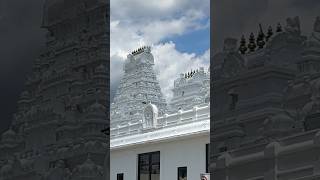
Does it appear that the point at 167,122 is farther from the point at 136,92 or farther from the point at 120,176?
the point at 136,92

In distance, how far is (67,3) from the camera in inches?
82.8

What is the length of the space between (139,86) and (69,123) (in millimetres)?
12665

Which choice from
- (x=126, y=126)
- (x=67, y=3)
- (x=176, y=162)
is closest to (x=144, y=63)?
(x=126, y=126)

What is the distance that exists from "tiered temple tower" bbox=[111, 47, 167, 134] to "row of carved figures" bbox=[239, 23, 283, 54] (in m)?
12.1

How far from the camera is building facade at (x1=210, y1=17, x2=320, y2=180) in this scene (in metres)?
1.39

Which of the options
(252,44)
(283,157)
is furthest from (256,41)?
(283,157)

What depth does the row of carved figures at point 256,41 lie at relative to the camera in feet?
4.89

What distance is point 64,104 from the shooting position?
6.76ft

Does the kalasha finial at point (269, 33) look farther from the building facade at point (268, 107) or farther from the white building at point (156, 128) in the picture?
the white building at point (156, 128)

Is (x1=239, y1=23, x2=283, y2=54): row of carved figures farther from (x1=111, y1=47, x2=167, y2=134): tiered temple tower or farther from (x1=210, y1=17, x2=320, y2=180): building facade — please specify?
(x1=111, y1=47, x2=167, y2=134): tiered temple tower

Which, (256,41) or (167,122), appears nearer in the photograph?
(256,41)

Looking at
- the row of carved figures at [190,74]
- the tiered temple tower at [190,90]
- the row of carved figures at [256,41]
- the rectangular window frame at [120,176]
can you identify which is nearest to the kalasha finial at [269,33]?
the row of carved figures at [256,41]

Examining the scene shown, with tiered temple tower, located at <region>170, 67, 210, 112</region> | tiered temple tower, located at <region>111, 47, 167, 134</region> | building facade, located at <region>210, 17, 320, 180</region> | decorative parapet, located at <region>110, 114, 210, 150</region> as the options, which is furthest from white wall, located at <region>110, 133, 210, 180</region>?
building facade, located at <region>210, 17, 320, 180</region>

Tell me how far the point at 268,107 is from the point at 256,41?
0.56 ft
